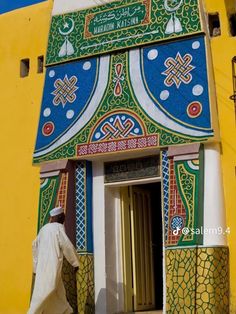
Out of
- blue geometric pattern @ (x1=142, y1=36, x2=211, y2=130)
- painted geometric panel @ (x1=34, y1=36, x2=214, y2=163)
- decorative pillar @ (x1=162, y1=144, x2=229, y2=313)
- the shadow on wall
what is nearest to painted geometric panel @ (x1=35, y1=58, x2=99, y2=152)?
painted geometric panel @ (x1=34, y1=36, x2=214, y2=163)

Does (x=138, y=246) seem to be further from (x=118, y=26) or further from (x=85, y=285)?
(x=118, y=26)

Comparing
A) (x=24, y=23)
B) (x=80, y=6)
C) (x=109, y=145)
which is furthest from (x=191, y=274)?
(x=24, y=23)

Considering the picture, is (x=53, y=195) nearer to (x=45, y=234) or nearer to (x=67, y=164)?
(x=67, y=164)

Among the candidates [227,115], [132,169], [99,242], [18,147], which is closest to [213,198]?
[227,115]

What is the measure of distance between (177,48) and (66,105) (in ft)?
A: 6.07

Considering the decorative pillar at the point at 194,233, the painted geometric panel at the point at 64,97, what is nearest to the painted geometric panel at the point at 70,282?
the decorative pillar at the point at 194,233

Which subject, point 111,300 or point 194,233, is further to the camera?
point 111,300

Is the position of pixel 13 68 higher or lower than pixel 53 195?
higher

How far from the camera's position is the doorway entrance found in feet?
32.4

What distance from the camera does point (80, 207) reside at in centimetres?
969

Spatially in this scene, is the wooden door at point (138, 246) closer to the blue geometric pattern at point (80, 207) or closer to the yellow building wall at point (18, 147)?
the blue geometric pattern at point (80, 207)

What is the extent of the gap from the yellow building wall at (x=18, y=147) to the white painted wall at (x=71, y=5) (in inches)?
10.0

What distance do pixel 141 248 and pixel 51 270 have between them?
223cm

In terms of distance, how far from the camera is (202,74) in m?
8.88
